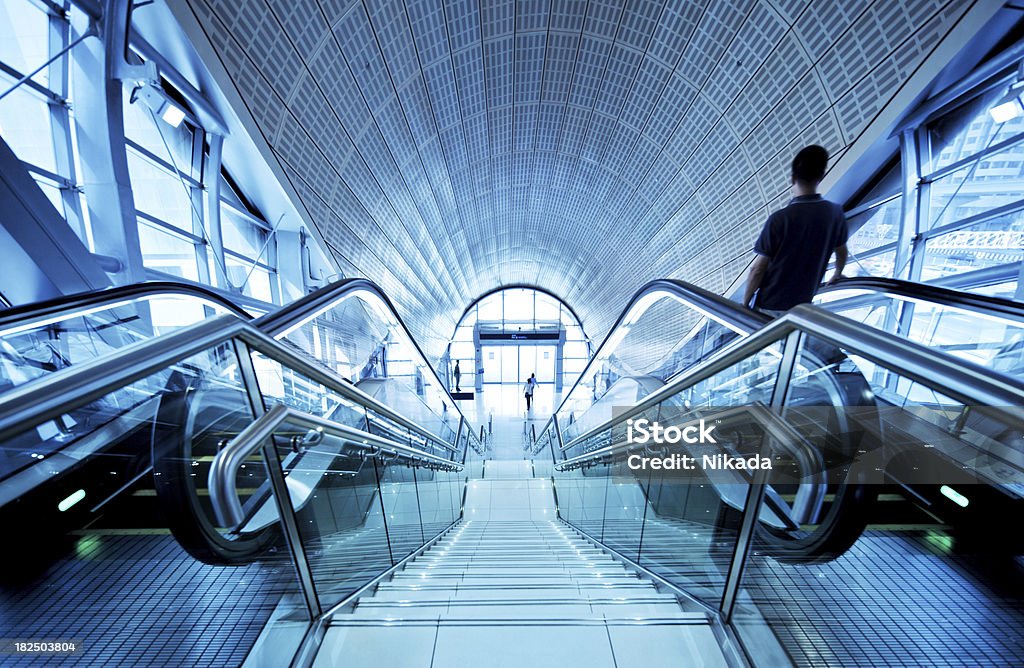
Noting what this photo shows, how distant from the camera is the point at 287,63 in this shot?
595 centimetres

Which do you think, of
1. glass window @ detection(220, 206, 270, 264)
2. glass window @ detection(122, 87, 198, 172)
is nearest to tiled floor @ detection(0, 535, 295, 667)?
glass window @ detection(122, 87, 198, 172)

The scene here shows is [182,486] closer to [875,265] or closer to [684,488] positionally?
[684,488]

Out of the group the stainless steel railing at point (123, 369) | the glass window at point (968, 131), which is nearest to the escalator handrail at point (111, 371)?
the stainless steel railing at point (123, 369)

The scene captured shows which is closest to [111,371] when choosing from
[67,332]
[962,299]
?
[67,332]

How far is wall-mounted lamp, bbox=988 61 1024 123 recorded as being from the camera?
17.0 ft

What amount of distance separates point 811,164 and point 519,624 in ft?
8.79

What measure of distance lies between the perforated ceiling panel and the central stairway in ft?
18.6

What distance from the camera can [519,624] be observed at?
6.06ft

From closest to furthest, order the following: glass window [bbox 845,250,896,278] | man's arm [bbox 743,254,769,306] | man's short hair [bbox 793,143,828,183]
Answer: man's short hair [bbox 793,143,828,183] < man's arm [bbox 743,254,769,306] < glass window [bbox 845,250,896,278]

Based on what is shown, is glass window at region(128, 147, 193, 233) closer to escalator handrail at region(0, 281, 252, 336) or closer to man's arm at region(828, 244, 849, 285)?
escalator handrail at region(0, 281, 252, 336)

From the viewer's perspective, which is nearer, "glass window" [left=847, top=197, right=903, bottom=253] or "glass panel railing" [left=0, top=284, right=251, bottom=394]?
"glass panel railing" [left=0, top=284, right=251, bottom=394]

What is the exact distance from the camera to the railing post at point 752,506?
1.68 meters

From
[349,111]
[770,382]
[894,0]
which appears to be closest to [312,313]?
[770,382]

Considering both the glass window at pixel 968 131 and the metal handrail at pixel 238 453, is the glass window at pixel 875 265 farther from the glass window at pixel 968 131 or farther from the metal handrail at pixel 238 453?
the metal handrail at pixel 238 453
